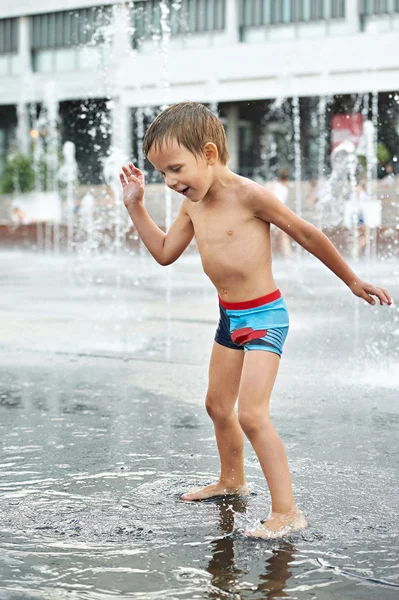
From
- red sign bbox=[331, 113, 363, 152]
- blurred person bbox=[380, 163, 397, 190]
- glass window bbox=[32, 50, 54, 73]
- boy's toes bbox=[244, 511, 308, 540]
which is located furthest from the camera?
glass window bbox=[32, 50, 54, 73]

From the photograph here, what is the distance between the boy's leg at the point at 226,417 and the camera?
3.58 meters

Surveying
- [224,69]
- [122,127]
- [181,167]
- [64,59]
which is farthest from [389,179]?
[181,167]

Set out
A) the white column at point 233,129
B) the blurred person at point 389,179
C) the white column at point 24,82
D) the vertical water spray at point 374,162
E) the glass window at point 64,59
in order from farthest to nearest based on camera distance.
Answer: the white column at point 24,82 < the glass window at point 64,59 < the white column at point 233,129 < the blurred person at point 389,179 < the vertical water spray at point 374,162

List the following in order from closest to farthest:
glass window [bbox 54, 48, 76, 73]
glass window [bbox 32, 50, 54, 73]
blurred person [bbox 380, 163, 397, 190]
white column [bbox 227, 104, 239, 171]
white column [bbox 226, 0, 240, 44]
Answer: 1. blurred person [bbox 380, 163, 397, 190]
2. white column [bbox 226, 0, 240, 44]
3. white column [bbox 227, 104, 239, 171]
4. glass window [bbox 54, 48, 76, 73]
5. glass window [bbox 32, 50, 54, 73]

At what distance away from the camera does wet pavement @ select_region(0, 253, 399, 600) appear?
2.89 metres

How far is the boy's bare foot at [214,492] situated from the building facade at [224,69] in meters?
32.5

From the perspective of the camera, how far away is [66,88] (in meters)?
45.2

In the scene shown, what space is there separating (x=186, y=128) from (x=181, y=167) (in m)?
0.12

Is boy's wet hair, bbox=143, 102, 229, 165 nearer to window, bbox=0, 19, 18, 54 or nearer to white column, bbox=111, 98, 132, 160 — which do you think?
white column, bbox=111, 98, 132, 160

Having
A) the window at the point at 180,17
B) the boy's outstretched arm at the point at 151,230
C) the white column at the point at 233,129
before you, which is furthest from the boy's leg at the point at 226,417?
the window at the point at 180,17

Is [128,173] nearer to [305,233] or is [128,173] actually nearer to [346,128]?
[305,233]

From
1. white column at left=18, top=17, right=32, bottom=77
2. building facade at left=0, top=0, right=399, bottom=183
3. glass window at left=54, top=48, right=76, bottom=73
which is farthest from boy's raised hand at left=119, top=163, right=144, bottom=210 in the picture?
white column at left=18, top=17, right=32, bottom=77

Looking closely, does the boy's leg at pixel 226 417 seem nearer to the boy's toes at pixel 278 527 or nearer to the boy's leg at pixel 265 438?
the boy's leg at pixel 265 438

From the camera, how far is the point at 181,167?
332cm
